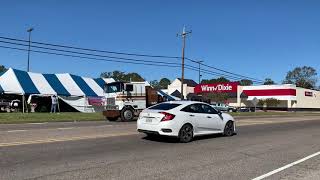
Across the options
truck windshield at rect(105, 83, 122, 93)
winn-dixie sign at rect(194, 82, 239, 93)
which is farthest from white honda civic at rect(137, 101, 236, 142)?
winn-dixie sign at rect(194, 82, 239, 93)

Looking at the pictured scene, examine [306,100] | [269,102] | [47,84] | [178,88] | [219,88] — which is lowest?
[269,102]

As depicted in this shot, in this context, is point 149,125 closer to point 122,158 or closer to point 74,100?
point 122,158

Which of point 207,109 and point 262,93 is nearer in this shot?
point 207,109

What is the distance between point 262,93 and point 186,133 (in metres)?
81.0

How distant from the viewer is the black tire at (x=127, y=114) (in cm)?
3095

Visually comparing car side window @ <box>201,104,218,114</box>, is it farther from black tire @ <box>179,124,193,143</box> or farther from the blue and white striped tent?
the blue and white striped tent

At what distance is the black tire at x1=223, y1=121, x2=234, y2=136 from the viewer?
62.2ft

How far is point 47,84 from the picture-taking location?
44.4m

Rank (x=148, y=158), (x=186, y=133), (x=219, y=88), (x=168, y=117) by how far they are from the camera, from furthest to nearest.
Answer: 1. (x=219, y=88)
2. (x=186, y=133)
3. (x=168, y=117)
4. (x=148, y=158)

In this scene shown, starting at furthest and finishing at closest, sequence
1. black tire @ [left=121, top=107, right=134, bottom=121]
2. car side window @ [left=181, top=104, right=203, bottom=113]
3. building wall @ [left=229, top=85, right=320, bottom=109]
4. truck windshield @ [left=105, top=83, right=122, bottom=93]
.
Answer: building wall @ [left=229, top=85, right=320, bottom=109] → truck windshield @ [left=105, top=83, right=122, bottom=93] → black tire @ [left=121, top=107, right=134, bottom=121] → car side window @ [left=181, top=104, right=203, bottom=113]

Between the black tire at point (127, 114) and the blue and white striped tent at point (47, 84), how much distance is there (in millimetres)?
13835

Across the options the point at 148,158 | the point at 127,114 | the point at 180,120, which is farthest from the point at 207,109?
the point at 127,114

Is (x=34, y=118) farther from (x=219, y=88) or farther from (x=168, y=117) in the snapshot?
(x=219, y=88)

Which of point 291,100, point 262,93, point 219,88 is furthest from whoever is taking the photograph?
point 219,88
